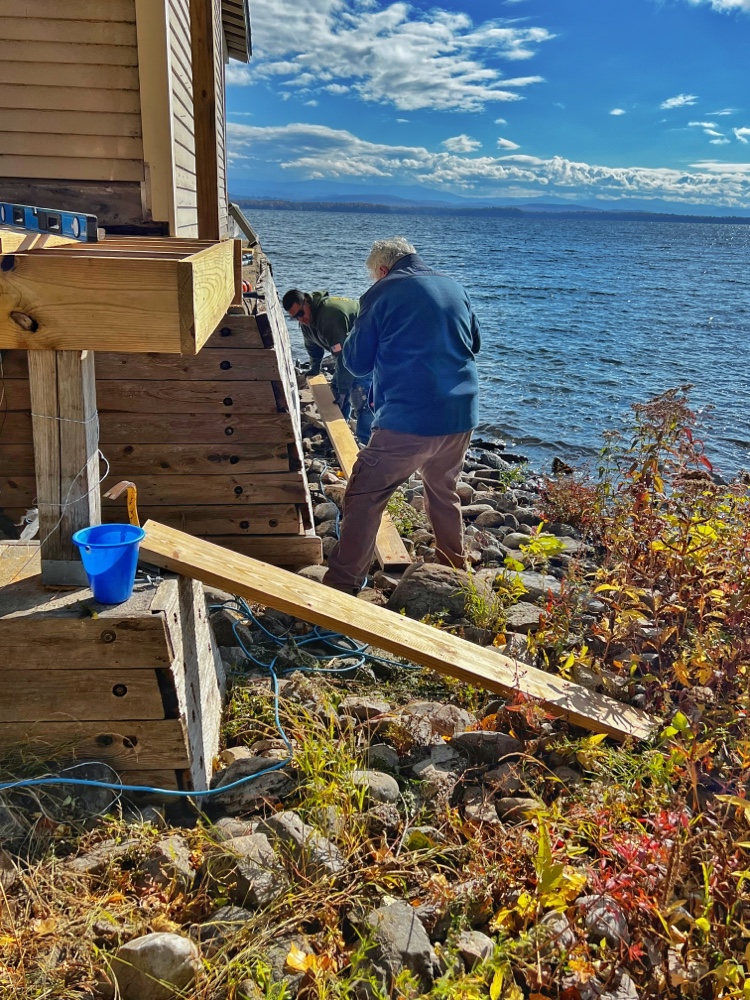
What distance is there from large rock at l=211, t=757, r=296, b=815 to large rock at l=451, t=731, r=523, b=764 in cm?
80

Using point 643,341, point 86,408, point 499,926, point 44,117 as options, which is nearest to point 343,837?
point 499,926

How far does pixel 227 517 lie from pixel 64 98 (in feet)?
11.2

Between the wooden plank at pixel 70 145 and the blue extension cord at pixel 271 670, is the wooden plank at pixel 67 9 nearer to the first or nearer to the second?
the wooden plank at pixel 70 145

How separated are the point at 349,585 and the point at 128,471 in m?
1.56

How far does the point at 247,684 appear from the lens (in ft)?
12.7

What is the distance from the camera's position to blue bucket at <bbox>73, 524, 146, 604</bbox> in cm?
263

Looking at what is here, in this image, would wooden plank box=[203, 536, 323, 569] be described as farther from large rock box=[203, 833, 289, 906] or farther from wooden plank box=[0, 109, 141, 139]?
wooden plank box=[0, 109, 141, 139]

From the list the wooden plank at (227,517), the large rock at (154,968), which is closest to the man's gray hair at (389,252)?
the wooden plank at (227,517)

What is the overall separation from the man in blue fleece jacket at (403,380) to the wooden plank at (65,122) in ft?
7.81

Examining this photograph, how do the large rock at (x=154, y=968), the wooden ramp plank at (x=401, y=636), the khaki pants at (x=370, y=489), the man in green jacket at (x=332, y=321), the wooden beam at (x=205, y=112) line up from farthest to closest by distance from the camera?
the man in green jacket at (x=332, y=321) < the khaki pants at (x=370, y=489) < the wooden beam at (x=205, y=112) < the wooden ramp plank at (x=401, y=636) < the large rock at (x=154, y=968)

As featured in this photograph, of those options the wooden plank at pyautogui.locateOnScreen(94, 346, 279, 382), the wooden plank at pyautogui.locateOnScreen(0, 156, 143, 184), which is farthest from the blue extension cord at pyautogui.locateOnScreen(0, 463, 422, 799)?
the wooden plank at pyautogui.locateOnScreen(0, 156, 143, 184)

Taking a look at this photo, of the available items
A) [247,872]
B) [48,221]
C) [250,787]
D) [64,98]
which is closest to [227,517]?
[250,787]

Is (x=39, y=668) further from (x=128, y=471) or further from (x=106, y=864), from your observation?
(x=128, y=471)

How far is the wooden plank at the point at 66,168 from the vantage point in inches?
229
